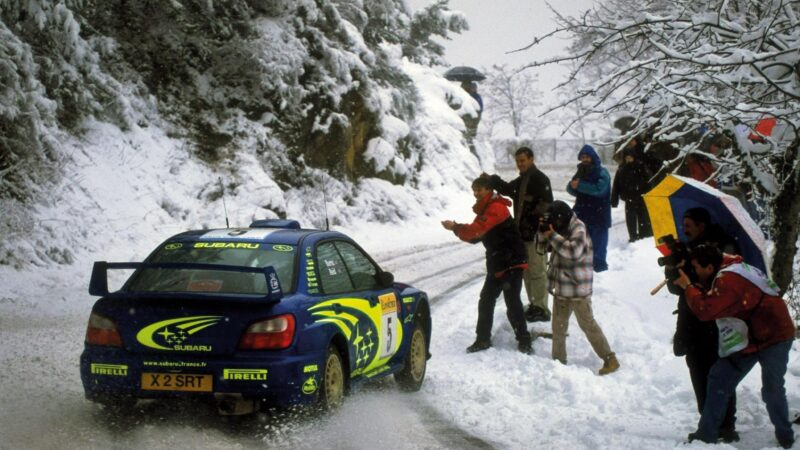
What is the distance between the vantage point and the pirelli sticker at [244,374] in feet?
20.0

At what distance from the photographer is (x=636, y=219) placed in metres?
16.8

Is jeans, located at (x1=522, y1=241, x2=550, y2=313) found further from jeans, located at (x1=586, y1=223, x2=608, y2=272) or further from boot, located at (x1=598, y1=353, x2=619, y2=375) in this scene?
jeans, located at (x1=586, y1=223, x2=608, y2=272)

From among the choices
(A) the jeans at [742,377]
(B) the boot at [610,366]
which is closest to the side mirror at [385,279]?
(B) the boot at [610,366]

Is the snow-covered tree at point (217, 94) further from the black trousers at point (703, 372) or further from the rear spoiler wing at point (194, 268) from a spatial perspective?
the black trousers at point (703, 372)

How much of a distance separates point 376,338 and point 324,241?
979 millimetres

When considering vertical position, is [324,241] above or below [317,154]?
below

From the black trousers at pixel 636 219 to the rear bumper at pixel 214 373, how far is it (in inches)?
445

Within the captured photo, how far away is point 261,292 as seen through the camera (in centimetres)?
657

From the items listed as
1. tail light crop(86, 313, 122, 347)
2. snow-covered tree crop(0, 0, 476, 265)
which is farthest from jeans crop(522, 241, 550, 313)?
snow-covered tree crop(0, 0, 476, 265)

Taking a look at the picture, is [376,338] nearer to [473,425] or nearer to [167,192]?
[473,425]

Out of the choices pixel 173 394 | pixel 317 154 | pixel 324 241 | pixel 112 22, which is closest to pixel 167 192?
pixel 112 22

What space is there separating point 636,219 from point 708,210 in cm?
1020

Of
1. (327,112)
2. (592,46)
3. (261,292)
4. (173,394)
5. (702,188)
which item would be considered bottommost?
(173,394)

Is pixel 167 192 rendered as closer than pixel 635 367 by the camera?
No
